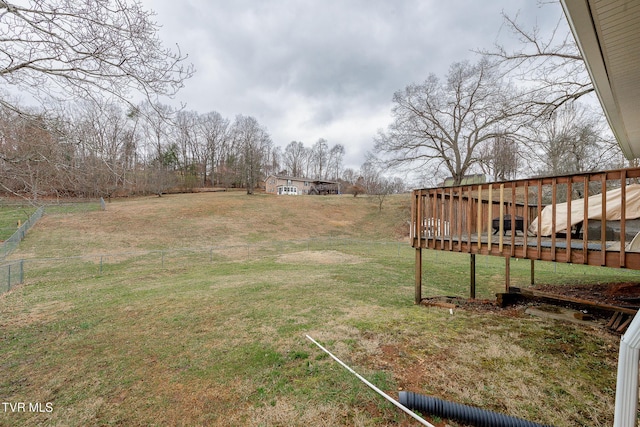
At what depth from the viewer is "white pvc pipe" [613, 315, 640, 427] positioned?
1.11 metres

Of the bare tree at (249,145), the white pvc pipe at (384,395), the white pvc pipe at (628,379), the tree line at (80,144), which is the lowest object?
the white pvc pipe at (384,395)

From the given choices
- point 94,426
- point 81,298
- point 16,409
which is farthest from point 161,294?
point 94,426

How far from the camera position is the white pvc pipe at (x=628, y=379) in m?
1.11

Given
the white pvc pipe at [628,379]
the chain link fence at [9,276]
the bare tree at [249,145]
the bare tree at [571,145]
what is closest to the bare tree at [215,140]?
the bare tree at [249,145]

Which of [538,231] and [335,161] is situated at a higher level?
[335,161]

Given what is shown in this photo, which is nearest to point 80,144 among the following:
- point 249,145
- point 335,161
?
point 249,145

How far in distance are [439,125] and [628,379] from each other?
22014mm

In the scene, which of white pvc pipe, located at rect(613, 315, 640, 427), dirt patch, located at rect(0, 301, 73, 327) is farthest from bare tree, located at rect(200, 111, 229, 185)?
white pvc pipe, located at rect(613, 315, 640, 427)

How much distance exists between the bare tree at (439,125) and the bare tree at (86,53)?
64.1 ft

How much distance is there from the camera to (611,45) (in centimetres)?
302

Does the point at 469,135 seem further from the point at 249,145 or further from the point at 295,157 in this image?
the point at 295,157

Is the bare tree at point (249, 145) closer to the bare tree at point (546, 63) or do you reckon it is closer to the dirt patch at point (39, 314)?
the dirt patch at point (39, 314)

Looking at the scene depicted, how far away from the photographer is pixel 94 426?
2543mm

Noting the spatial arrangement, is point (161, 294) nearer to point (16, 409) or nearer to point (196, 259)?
point (16, 409)
